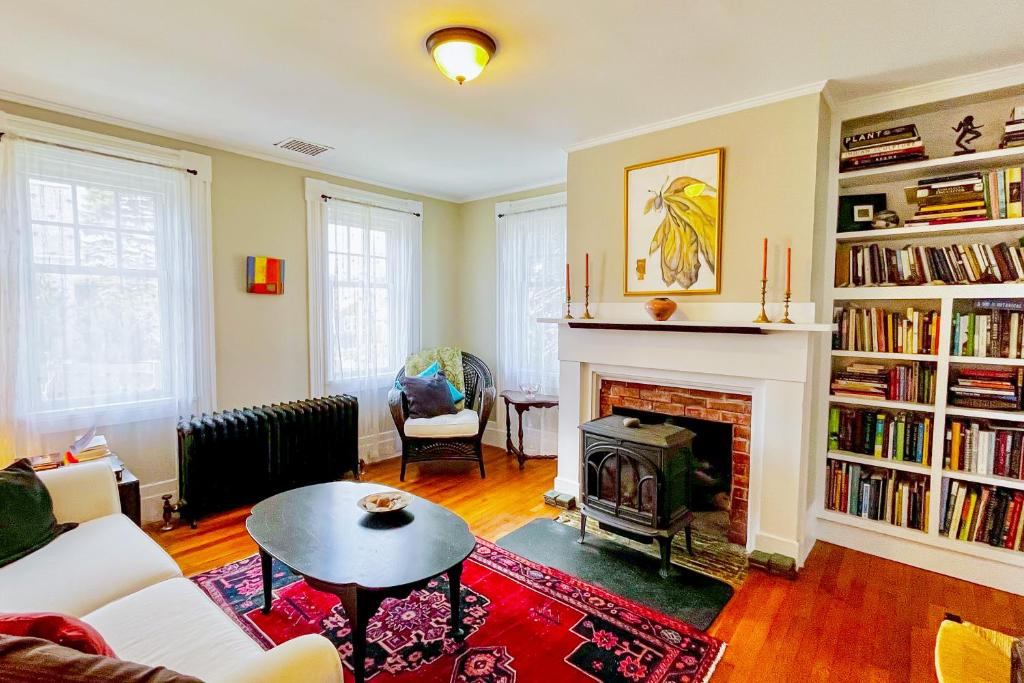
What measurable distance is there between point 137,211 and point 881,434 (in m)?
4.68

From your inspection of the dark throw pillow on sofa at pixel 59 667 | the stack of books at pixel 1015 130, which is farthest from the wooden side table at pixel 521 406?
the dark throw pillow on sofa at pixel 59 667

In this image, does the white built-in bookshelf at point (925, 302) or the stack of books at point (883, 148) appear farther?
the stack of books at point (883, 148)

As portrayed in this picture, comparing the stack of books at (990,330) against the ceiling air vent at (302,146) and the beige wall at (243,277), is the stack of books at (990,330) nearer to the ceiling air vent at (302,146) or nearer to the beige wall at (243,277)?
the ceiling air vent at (302,146)

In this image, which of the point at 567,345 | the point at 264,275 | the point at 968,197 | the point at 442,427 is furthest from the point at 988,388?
the point at 264,275

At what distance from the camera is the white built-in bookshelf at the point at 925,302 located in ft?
8.03

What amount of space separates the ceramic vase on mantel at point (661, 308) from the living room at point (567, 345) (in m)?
0.02

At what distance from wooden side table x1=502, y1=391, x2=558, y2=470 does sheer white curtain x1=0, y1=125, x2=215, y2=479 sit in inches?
90.8

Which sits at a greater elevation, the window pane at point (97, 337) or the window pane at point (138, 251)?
the window pane at point (138, 251)

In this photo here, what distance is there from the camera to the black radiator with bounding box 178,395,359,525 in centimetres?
311

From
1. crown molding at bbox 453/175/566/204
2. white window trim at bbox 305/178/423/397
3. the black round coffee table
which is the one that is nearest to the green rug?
the black round coffee table

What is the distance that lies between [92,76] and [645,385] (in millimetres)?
3469

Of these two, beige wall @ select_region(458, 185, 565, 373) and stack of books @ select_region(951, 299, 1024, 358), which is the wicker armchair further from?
stack of books @ select_region(951, 299, 1024, 358)

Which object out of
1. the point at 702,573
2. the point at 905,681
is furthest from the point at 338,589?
the point at 905,681

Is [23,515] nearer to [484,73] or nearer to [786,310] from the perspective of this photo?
[484,73]
